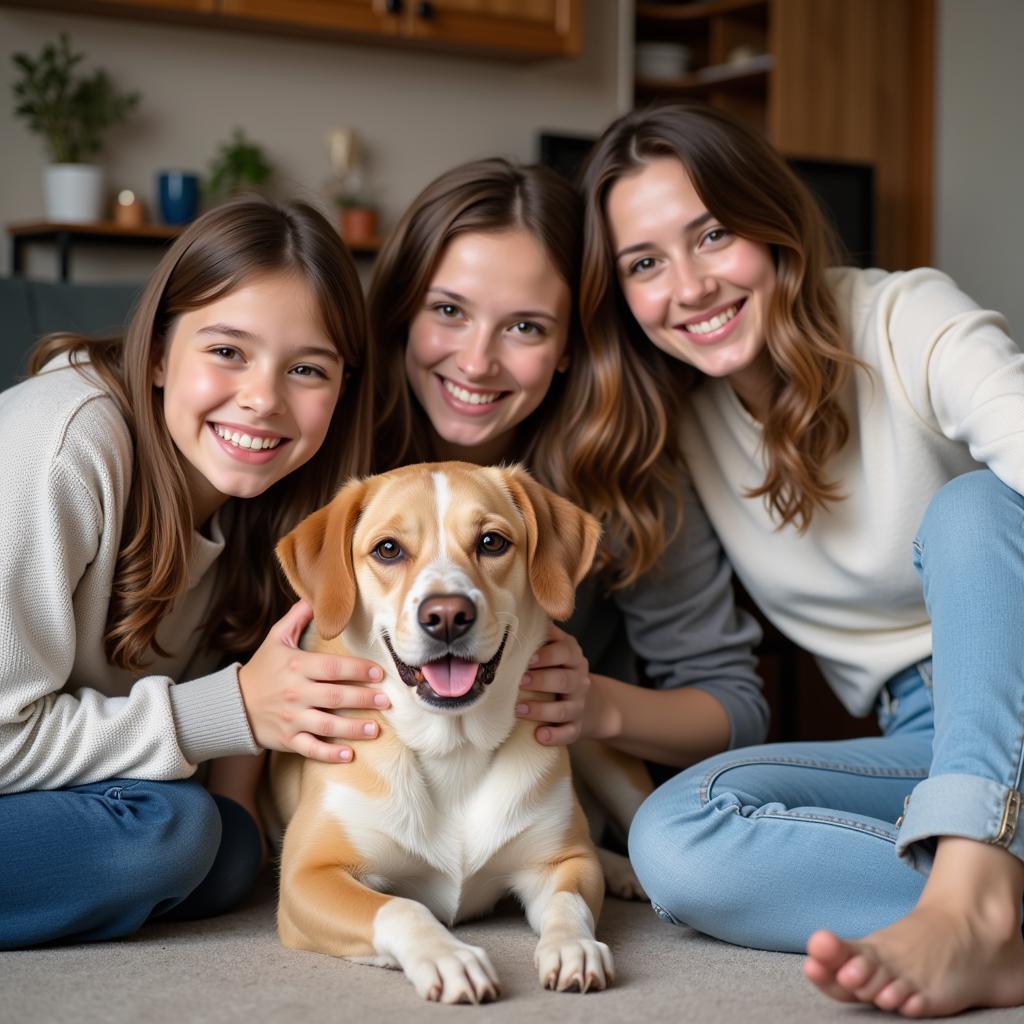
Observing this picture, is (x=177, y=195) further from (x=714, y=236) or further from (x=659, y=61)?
(x=714, y=236)

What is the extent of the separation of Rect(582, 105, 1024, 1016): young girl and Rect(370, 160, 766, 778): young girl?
8 cm

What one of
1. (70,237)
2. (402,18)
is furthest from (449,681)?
(402,18)

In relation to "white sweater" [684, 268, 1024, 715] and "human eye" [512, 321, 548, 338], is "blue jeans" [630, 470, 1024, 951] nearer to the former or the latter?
"white sweater" [684, 268, 1024, 715]

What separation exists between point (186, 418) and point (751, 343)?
3.02 feet

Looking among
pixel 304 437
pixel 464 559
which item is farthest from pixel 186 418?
pixel 464 559

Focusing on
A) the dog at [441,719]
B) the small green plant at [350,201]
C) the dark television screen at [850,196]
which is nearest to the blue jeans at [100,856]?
the dog at [441,719]

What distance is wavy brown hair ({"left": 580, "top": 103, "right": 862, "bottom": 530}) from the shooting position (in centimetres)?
213

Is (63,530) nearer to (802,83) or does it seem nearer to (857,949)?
(857,949)

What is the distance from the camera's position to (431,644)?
1.64 metres

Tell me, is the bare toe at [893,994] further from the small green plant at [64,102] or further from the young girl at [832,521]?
the small green plant at [64,102]

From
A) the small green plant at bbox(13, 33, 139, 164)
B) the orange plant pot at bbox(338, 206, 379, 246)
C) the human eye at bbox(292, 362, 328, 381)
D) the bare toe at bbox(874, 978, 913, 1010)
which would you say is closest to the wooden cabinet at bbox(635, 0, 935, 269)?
the orange plant pot at bbox(338, 206, 379, 246)

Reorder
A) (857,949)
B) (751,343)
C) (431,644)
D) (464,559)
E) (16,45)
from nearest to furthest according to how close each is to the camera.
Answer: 1. (857,949)
2. (431,644)
3. (464,559)
4. (751,343)
5. (16,45)

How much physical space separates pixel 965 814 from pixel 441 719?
0.70 meters

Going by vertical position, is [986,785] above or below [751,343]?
below
